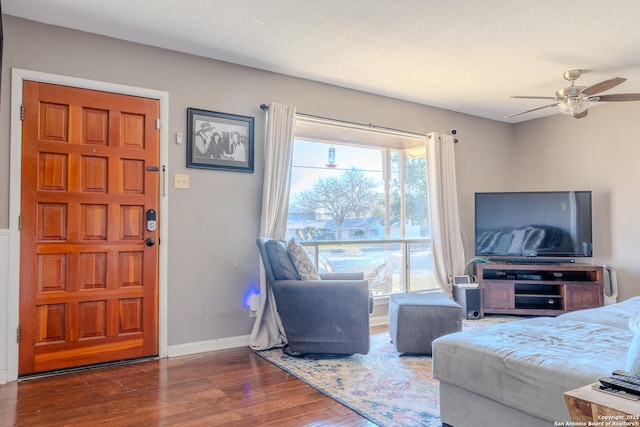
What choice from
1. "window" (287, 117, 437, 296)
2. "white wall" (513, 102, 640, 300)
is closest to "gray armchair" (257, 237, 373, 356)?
"window" (287, 117, 437, 296)

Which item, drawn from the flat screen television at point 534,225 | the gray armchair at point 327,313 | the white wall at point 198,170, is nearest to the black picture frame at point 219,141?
the white wall at point 198,170

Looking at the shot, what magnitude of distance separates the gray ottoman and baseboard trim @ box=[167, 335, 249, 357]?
132 cm

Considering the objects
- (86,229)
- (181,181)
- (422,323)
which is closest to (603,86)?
(422,323)

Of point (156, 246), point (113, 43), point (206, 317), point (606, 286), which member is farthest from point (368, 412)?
point (606, 286)

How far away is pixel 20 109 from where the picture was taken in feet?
9.22

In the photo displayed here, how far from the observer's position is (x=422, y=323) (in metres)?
3.21

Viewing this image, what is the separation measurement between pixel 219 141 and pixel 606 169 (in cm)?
→ 444

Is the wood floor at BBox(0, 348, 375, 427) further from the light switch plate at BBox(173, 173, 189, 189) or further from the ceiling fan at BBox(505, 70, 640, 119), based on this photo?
the ceiling fan at BBox(505, 70, 640, 119)

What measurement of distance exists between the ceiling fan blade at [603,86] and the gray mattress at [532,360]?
2023 millimetres

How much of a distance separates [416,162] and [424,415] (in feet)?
11.0

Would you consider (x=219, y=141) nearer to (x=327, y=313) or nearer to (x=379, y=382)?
(x=327, y=313)

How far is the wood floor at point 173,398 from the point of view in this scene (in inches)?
85.6

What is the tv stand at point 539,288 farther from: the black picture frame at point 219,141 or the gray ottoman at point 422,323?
the black picture frame at point 219,141

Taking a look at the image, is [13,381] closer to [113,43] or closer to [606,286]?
[113,43]
